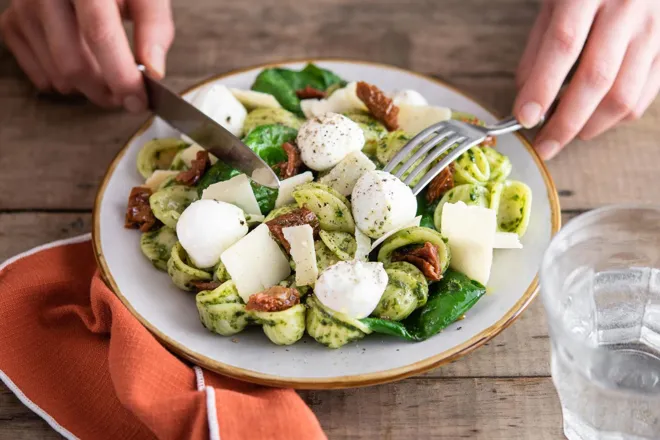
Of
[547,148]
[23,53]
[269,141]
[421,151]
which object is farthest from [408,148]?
[23,53]

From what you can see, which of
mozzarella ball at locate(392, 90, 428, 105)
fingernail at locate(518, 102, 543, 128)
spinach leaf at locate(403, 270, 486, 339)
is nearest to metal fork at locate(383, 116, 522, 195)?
fingernail at locate(518, 102, 543, 128)

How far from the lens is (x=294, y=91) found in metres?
2.96

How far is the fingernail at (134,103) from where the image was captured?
2886mm

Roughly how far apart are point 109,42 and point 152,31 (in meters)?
0.31

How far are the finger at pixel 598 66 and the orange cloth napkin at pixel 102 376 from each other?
1.48 m

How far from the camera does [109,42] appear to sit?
8.99 ft

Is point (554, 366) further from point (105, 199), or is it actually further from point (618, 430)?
point (105, 199)

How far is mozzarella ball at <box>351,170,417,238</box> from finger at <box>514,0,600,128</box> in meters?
0.68

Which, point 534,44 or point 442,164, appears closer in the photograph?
point 442,164

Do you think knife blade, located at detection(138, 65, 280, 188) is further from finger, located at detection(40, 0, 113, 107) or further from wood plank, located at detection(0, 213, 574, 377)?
wood plank, located at detection(0, 213, 574, 377)

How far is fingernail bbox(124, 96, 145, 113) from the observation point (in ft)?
9.47

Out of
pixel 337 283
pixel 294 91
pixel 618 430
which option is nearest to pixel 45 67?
pixel 294 91

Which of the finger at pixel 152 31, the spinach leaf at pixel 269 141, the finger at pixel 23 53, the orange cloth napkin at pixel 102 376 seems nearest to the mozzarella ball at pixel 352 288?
the orange cloth napkin at pixel 102 376

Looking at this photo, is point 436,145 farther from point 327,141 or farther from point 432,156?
point 327,141
